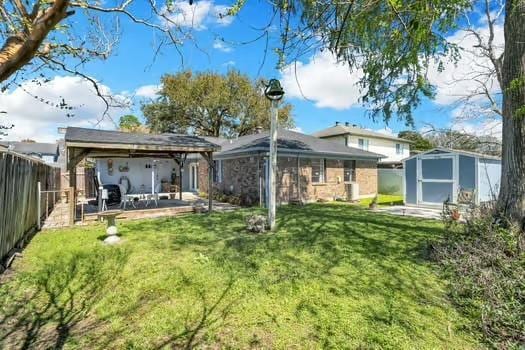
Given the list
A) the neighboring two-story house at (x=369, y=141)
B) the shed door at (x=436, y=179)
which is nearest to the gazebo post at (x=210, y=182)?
the shed door at (x=436, y=179)

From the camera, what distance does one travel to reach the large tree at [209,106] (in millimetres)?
30297

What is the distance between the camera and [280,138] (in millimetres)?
17156

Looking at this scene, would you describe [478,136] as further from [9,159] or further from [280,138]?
[9,159]

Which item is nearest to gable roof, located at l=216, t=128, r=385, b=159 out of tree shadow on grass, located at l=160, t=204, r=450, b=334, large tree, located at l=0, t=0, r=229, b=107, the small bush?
tree shadow on grass, located at l=160, t=204, r=450, b=334

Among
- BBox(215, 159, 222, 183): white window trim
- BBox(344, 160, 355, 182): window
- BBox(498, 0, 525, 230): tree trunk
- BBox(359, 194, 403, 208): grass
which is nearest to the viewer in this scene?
BBox(498, 0, 525, 230): tree trunk

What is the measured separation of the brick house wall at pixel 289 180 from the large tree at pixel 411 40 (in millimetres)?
8463

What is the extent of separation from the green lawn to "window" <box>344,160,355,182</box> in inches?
447

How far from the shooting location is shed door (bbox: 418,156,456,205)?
42.9 feet

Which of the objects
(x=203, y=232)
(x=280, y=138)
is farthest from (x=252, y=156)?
(x=203, y=232)

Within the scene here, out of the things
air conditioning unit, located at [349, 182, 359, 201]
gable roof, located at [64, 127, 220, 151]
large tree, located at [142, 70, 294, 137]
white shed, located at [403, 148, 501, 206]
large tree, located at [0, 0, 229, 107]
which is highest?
large tree, located at [142, 70, 294, 137]

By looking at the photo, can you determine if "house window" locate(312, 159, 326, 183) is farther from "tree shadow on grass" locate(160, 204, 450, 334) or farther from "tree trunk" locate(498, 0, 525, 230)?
"tree trunk" locate(498, 0, 525, 230)

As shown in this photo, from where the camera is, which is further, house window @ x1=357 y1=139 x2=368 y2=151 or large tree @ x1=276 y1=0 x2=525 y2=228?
house window @ x1=357 y1=139 x2=368 y2=151

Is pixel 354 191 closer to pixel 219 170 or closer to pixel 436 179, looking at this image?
pixel 436 179

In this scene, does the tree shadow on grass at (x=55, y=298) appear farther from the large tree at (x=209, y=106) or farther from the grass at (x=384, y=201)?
the large tree at (x=209, y=106)
